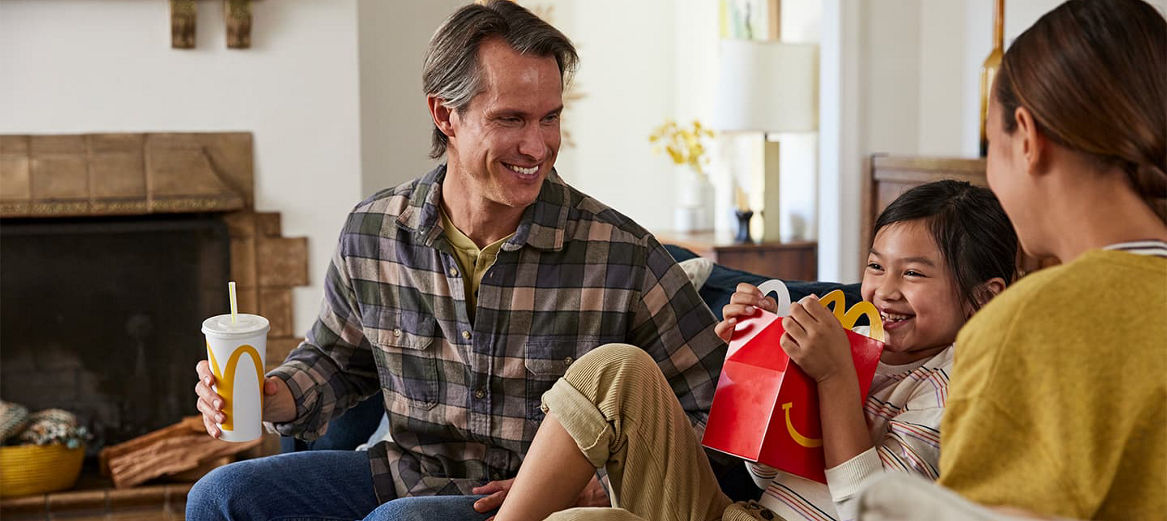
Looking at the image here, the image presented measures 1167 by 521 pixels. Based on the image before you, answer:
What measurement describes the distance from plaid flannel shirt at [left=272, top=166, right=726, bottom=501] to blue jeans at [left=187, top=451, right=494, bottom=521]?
4 centimetres

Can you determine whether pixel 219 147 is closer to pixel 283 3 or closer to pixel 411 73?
pixel 283 3

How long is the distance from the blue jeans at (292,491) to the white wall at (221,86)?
193 centimetres

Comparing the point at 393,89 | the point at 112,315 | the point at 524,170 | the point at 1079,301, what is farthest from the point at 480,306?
the point at 393,89

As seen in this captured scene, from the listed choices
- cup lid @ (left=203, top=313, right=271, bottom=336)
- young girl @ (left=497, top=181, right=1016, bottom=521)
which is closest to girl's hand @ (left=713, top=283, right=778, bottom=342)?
young girl @ (left=497, top=181, right=1016, bottom=521)

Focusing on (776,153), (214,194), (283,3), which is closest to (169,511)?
(214,194)

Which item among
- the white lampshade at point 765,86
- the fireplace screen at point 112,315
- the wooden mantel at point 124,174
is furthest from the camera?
the white lampshade at point 765,86

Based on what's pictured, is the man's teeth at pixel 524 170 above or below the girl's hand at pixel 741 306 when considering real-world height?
above

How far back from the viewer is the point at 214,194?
3.42 m

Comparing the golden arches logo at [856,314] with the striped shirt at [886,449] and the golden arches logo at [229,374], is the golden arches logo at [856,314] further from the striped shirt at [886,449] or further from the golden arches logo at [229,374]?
the golden arches logo at [229,374]

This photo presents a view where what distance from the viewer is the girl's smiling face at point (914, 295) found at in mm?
1442

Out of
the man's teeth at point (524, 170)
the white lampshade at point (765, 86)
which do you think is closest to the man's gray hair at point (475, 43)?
the man's teeth at point (524, 170)

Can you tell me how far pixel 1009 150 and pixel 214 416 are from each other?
1054 mm

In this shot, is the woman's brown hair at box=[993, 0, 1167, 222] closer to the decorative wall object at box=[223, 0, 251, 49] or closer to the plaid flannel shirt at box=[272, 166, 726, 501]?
the plaid flannel shirt at box=[272, 166, 726, 501]

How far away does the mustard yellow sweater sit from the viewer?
83cm
